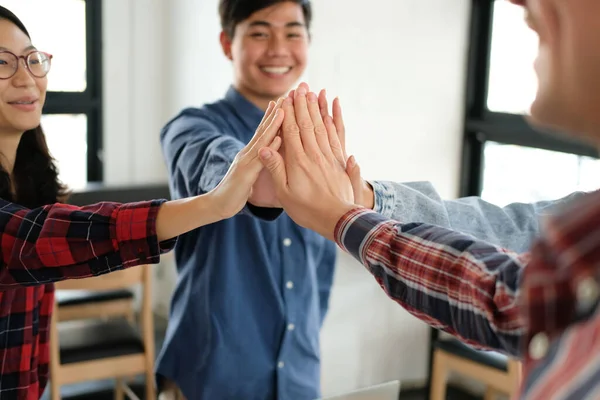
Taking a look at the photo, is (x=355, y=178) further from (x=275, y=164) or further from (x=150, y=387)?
(x=150, y=387)

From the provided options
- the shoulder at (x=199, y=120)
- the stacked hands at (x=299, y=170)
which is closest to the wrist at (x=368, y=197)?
the stacked hands at (x=299, y=170)

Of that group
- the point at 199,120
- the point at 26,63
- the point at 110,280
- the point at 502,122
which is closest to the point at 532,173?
the point at 502,122

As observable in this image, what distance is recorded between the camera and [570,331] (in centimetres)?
52

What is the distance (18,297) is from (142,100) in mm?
3206

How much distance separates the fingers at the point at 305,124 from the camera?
4.11ft

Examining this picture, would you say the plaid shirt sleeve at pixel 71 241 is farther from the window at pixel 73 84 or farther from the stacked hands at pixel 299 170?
the window at pixel 73 84

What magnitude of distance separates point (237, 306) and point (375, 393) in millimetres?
632

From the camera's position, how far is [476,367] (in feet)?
9.55

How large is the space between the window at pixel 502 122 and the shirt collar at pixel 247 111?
1937mm

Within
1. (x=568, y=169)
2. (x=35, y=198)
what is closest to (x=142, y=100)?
(x=568, y=169)

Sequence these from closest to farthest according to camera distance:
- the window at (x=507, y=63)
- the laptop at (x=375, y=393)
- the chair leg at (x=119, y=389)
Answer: the laptop at (x=375, y=393) → the chair leg at (x=119, y=389) → the window at (x=507, y=63)

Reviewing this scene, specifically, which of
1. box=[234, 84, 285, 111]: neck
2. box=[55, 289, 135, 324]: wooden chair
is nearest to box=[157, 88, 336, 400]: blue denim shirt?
box=[234, 84, 285, 111]: neck

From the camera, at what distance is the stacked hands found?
1149 millimetres

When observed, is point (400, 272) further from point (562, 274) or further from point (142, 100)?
point (142, 100)
